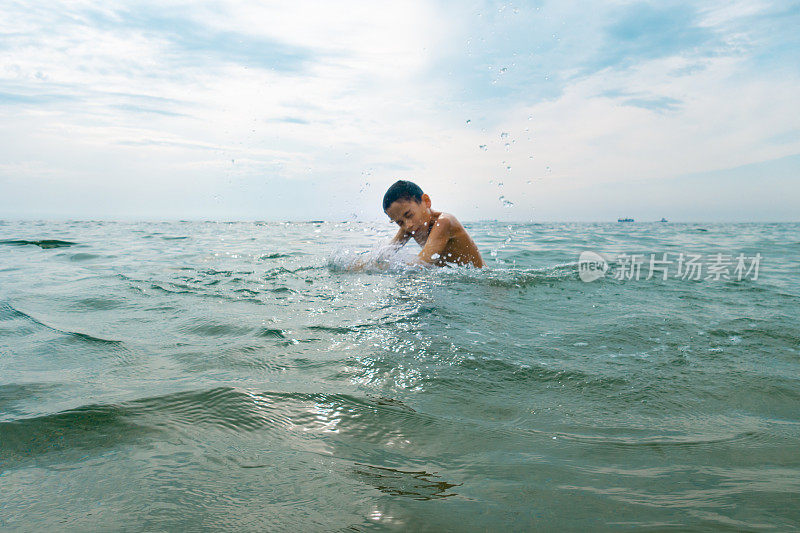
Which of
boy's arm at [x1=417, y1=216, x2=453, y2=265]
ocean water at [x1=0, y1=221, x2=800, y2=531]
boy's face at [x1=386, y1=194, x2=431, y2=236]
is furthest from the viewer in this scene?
boy's face at [x1=386, y1=194, x2=431, y2=236]

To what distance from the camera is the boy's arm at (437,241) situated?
5.23 metres

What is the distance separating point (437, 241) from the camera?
17.3ft

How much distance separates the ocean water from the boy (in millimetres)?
1740

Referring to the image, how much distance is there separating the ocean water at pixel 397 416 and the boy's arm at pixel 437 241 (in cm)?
165

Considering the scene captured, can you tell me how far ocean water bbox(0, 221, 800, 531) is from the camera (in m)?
1.13

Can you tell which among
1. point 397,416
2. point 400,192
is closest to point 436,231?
point 400,192

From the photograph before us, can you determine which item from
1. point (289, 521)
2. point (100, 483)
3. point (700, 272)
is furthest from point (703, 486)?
point (700, 272)

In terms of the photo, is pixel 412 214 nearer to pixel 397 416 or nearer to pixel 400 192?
pixel 400 192

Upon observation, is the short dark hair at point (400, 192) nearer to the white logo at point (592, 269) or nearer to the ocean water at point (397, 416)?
the ocean water at point (397, 416)

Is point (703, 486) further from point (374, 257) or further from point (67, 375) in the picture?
point (374, 257)

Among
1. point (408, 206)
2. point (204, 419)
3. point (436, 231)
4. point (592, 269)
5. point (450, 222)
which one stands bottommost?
point (204, 419)

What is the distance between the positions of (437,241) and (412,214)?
482 millimetres

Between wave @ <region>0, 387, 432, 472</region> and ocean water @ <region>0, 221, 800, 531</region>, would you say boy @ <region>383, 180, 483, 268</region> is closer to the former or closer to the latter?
ocean water @ <region>0, 221, 800, 531</region>

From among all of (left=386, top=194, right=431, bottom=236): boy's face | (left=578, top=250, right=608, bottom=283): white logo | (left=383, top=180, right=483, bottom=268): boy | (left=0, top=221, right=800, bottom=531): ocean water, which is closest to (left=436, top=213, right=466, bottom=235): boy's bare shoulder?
(left=383, top=180, right=483, bottom=268): boy
